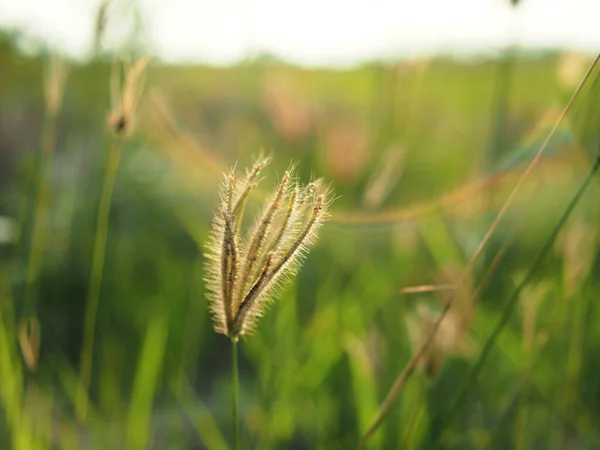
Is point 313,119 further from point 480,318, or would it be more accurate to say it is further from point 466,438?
point 466,438

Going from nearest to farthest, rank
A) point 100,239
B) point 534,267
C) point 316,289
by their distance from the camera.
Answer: point 534,267 < point 100,239 < point 316,289

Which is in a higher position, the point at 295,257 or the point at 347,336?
the point at 295,257

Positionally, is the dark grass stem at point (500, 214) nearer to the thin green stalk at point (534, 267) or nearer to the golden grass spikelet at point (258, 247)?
the thin green stalk at point (534, 267)

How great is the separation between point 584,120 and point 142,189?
1942 millimetres

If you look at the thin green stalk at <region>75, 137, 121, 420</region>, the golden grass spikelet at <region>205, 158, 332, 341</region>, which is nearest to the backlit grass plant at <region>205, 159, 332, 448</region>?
the golden grass spikelet at <region>205, 158, 332, 341</region>

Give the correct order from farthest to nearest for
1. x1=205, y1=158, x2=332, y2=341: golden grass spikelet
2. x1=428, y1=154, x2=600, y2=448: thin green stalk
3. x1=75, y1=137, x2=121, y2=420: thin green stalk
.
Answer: x1=75, y1=137, x2=121, y2=420: thin green stalk → x1=428, y1=154, x2=600, y2=448: thin green stalk → x1=205, y1=158, x2=332, y2=341: golden grass spikelet

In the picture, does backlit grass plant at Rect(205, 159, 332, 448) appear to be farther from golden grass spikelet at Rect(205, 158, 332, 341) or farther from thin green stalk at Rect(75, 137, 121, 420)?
thin green stalk at Rect(75, 137, 121, 420)

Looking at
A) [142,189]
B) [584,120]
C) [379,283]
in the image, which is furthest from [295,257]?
[142,189]

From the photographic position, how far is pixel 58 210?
2.09 m

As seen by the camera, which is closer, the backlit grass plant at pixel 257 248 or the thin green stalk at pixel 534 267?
the backlit grass plant at pixel 257 248

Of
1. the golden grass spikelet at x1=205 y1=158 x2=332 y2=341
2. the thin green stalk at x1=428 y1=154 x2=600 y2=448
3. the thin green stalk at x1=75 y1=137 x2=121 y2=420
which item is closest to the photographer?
the golden grass spikelet at x1=205 y1=158 x2=332 y2=341

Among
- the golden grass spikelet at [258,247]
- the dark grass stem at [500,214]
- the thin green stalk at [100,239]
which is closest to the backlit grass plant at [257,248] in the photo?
the golden grass spikelet at [258,247]

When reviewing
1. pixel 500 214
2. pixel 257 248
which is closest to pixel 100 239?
pixel 257 248

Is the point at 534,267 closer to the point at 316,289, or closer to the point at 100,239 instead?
the point at 100,239
